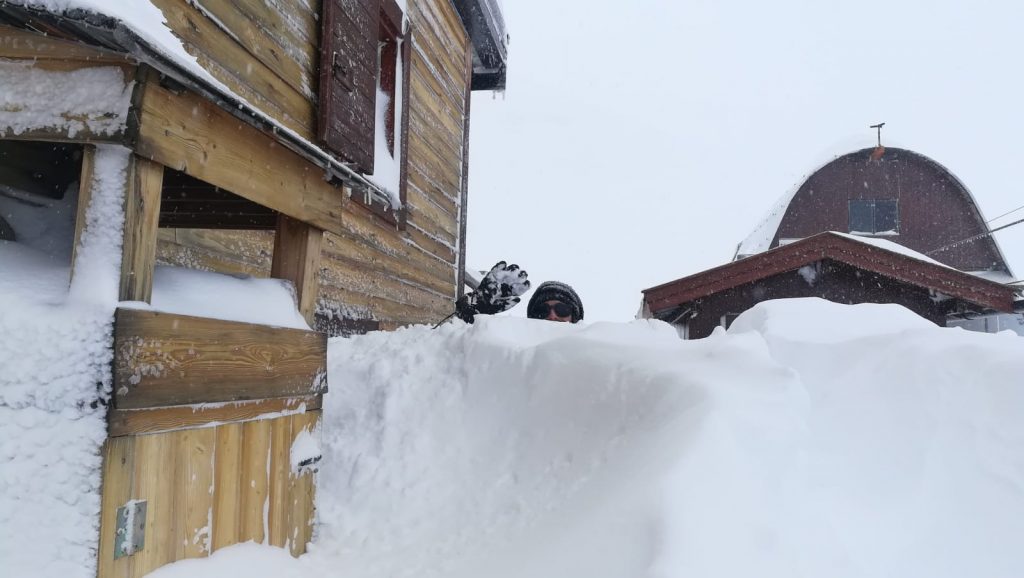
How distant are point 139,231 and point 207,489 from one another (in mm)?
1051

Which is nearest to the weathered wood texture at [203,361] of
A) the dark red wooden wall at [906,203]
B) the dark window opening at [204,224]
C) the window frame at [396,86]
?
the dark window opening at [204,224]

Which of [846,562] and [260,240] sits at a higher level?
[260,240]

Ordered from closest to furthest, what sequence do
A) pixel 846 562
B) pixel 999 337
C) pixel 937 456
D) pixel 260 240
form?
pixel 846 562 < pixel 937 456 < pixel 999 337 < pixel 260 240

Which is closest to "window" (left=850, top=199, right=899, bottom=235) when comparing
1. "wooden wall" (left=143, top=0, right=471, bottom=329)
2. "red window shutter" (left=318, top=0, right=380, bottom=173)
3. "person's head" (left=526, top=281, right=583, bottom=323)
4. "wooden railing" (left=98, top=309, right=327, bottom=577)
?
"person's head" (left=526, top=281, right=583, bottom=323)

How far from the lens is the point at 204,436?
8.25 ft

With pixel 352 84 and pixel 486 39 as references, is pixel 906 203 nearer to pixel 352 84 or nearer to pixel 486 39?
pixel 486 39

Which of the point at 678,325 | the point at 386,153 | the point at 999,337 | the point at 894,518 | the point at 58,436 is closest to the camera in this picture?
the point at 58,436

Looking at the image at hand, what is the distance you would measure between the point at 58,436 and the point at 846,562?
8.91 ft

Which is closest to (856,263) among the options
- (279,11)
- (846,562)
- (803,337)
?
(803,337)

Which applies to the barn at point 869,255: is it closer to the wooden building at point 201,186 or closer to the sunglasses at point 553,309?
the sunglasses at point 553,309

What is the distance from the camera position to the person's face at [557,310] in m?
8.62

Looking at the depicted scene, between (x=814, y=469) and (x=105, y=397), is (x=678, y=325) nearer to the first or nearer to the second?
(x=814, y=469)

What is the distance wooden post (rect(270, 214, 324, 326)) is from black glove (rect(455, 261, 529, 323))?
4.29m

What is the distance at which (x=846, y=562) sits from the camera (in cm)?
237
